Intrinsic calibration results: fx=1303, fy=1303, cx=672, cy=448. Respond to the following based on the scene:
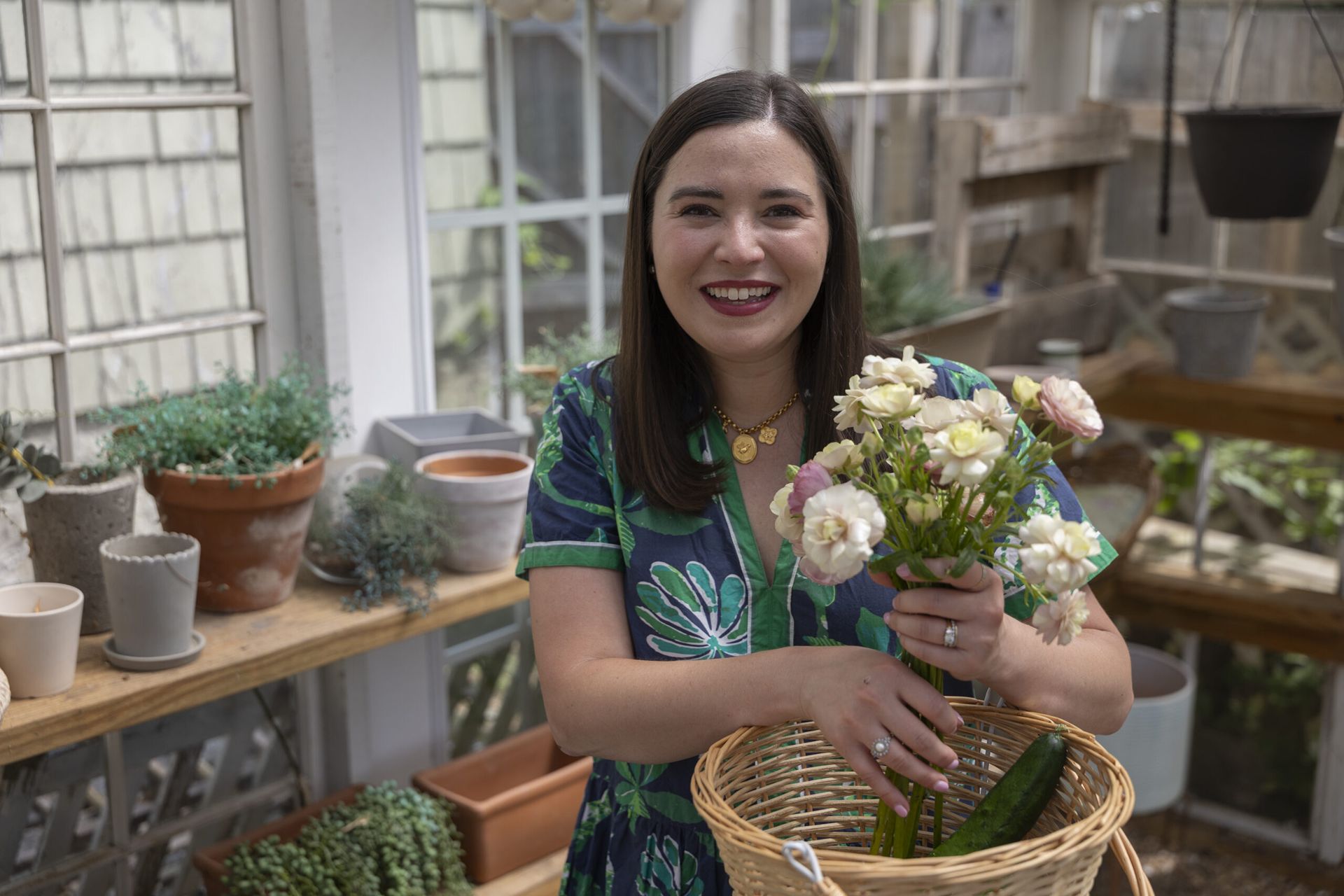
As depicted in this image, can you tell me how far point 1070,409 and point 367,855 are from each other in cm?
142

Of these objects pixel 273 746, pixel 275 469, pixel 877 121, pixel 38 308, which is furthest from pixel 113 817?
pixel 877 121

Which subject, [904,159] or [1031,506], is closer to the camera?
[1031,506]

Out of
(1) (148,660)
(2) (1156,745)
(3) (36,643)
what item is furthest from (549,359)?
(2) (1156,745)

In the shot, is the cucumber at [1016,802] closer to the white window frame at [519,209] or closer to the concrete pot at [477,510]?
the concrete pot at [477,510]

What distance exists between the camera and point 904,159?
3352 mm

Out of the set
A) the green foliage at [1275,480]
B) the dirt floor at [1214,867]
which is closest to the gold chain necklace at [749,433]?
the dirt floor at [1214,867]

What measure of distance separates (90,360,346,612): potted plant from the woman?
1.92 ft

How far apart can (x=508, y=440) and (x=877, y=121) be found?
1.57 m

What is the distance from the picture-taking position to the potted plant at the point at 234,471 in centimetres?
174

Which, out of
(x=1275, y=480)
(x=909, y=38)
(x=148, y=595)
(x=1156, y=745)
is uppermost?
(x=909, y=38)

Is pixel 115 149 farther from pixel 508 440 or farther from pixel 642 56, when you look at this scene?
pixel 642 56

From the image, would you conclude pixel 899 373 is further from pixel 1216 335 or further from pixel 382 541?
pixel 1216 335

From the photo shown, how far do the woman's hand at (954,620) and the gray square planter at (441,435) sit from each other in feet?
4.00

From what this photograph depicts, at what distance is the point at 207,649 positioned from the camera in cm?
173
